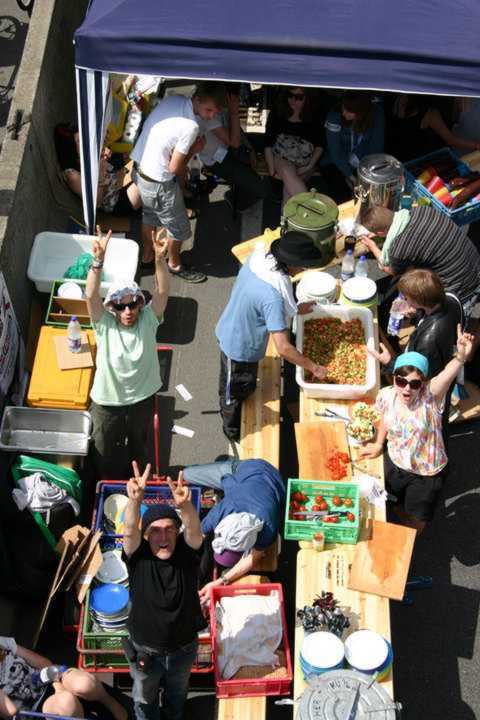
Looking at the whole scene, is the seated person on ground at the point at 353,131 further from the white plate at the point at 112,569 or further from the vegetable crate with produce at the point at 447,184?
the white plate at the point at 112,569

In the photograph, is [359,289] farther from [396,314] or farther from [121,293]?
[121,293]

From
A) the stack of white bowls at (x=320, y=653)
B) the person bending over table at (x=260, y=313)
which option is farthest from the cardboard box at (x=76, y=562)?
the stack of white bowls at (x=320, y=653)

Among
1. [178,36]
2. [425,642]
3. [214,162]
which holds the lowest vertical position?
[425,642]

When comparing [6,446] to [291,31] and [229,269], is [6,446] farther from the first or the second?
[291,31]

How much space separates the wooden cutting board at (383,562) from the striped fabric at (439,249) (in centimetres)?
220

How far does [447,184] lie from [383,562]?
13.2 ft

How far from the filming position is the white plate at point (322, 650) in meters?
5.44

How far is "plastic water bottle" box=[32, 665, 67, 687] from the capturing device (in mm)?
5754

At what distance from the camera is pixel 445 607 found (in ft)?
22.2

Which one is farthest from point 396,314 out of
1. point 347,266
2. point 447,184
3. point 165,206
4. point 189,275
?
point 165,206

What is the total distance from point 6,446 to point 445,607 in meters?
3.59

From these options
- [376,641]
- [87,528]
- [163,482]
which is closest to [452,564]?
[376,641]

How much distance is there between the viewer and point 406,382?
6.08m

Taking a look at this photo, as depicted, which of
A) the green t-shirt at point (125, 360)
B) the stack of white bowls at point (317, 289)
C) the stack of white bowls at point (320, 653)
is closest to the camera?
the stack of white bowls at point (320, 653)
